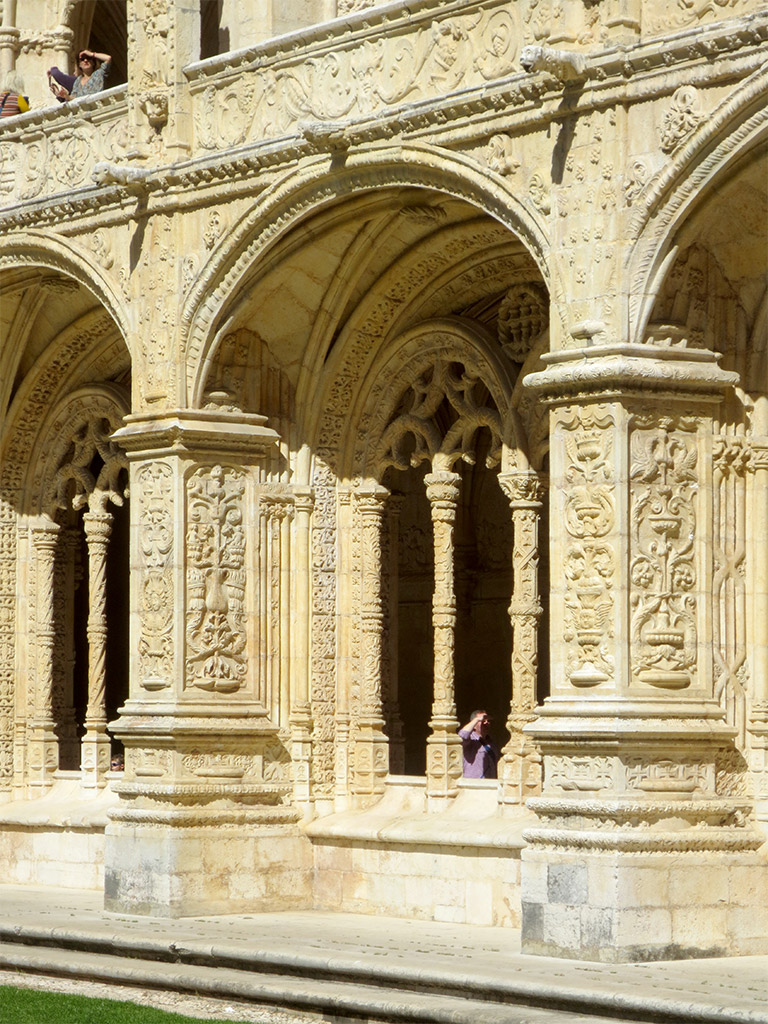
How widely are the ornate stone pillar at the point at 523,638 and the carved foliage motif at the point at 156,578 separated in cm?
210

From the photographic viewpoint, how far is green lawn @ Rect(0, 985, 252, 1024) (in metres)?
10.4

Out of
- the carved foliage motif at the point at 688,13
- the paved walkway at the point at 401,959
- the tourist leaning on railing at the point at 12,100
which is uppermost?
the tourist leaning on railing at the point at 12,100

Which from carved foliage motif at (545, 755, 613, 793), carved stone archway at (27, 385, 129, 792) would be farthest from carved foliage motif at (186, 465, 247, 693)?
carved foliage motif at (545, 755, 613, 793)

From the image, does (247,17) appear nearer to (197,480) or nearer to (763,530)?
(197,480)

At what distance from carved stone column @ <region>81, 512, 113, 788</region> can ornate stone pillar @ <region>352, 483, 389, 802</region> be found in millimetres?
2726

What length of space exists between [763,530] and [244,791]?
3926 millimetres

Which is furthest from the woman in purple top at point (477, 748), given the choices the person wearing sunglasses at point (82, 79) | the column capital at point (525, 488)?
the person wearing sunglasses at point (82, 79)

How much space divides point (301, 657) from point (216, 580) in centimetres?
83

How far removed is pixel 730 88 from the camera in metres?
11.6

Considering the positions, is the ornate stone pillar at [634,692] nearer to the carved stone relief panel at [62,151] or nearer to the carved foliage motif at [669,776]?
the carved foliage motif at [669,776]

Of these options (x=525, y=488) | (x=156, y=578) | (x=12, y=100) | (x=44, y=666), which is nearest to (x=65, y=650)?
(x=44, y=666)

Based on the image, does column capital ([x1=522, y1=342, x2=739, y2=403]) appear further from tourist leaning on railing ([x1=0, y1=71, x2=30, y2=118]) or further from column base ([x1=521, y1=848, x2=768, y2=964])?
tourist leaning on railing ([x1=0, y1=71, x2=30, y2=118])

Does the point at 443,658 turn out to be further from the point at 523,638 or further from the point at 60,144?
the point at 60,144

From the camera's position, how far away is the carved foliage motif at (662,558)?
1196cm
